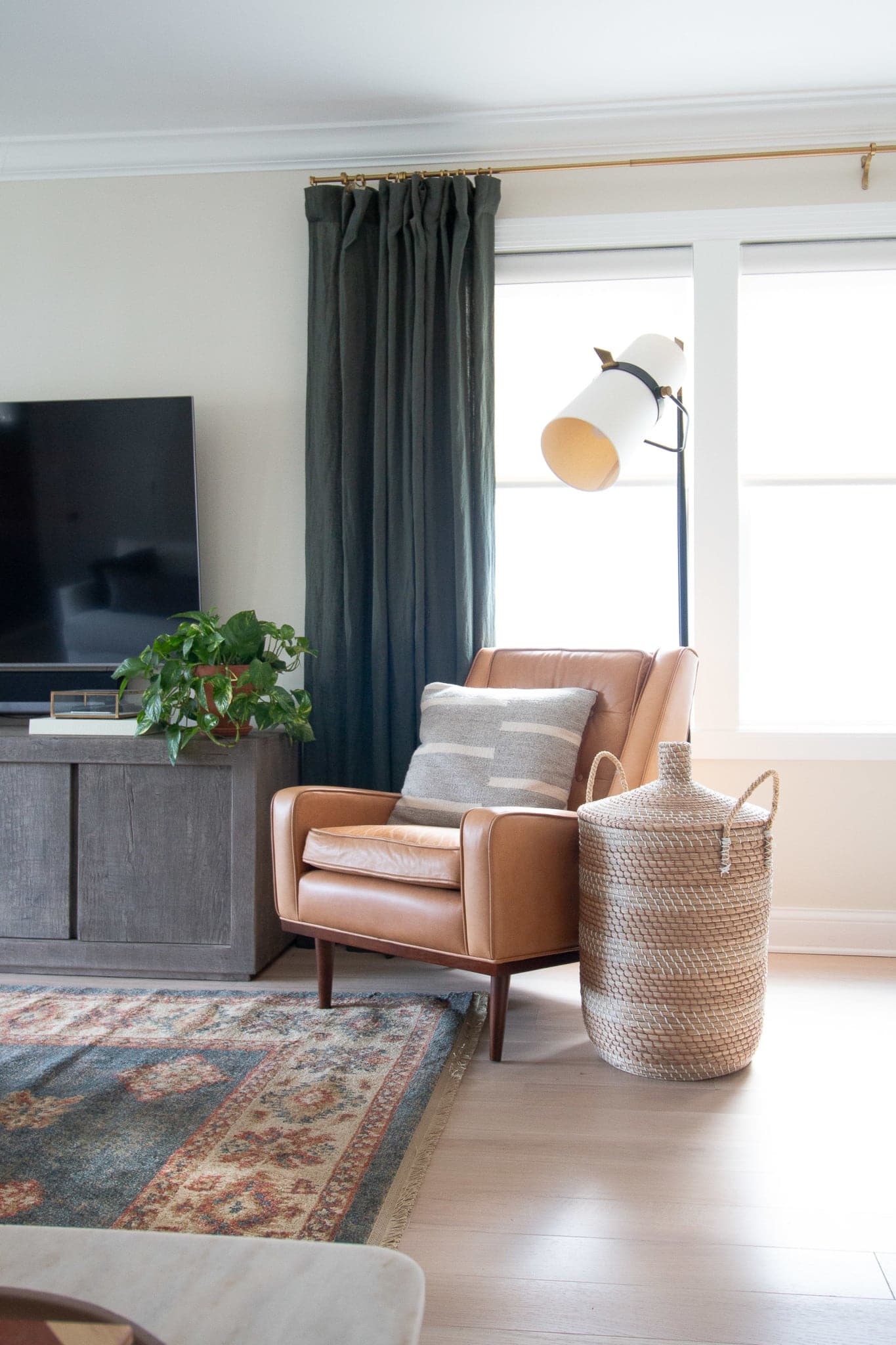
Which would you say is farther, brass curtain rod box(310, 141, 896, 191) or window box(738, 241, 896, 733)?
window box(738, 241, 896, 733)

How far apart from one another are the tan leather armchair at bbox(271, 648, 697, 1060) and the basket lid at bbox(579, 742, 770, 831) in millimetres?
160

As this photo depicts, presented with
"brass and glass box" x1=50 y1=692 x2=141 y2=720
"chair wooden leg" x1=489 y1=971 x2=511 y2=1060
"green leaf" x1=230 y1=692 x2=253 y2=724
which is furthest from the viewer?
"brass and glass box" x1=50 y1=692 x2=141 y2=720

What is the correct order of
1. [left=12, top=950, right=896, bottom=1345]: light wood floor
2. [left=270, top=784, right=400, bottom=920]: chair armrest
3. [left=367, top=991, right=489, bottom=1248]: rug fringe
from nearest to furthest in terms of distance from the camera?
[left=12, top=950, right=896, bottom=1345]: light wood floor → [left=367, top=991, right=489, bottom=1248]: rug fringe → [left=270, top=784, right=400, bottom=920]: chair armrest

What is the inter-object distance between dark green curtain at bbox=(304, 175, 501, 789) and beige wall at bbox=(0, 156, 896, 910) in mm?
170

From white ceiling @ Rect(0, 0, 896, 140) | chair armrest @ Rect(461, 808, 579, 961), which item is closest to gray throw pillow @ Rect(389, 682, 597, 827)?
chair armrest @ Rect(461, 808, 579, 961)

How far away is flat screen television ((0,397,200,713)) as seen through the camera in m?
3.22

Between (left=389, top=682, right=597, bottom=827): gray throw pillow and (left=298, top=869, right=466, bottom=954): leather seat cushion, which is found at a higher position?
(left=389, top=682, right=597, bottom=827): gray throw pillow

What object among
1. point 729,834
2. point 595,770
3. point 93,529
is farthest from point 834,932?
point 93,529

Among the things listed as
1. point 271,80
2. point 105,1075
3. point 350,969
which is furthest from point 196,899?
point 271,80

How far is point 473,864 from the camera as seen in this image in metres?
2.13

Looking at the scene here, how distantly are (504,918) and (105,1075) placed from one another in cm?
85

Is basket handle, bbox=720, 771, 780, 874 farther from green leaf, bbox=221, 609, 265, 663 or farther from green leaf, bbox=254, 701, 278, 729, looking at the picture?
green leaf, bbox=221, 609, 265, 663

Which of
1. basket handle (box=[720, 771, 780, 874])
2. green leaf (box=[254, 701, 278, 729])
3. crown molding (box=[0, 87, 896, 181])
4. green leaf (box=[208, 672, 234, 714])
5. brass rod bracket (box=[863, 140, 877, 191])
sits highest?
crown molding (box=[0, 87, 896, 181])

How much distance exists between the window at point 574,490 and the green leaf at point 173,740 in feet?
3.77
